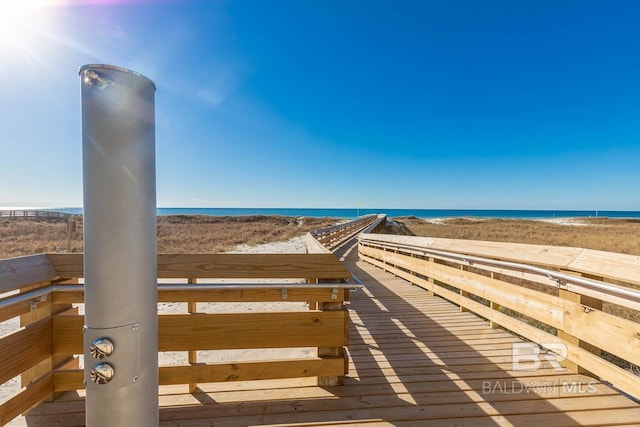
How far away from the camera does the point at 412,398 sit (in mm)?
1980

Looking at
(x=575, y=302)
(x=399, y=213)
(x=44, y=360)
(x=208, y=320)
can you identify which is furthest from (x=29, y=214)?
(x=399, y=213)

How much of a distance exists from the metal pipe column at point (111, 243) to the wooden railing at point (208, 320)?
80cm

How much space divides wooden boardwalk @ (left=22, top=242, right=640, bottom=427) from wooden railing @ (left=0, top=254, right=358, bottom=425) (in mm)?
167

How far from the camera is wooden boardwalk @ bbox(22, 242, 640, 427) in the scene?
175cm

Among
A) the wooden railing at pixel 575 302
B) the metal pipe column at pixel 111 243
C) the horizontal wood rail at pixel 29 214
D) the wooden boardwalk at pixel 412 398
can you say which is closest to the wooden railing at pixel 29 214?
the horizontal wood rail at pixel 29 214

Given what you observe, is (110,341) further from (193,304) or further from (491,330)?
(491,330)

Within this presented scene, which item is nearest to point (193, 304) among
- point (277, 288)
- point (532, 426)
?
point (277, 288)

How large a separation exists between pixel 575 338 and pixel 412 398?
1.51 metres

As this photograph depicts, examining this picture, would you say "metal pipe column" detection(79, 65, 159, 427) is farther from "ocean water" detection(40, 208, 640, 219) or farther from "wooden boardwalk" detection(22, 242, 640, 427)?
"ocean water" detection(40, 208, 640, 219)

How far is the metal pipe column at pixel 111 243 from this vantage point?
0.87 meters

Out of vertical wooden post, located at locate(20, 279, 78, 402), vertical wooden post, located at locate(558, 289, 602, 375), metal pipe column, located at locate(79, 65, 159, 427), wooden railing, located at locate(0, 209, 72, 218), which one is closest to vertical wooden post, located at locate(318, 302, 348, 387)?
metal pipe column, located at locate(79, 65, 159, 427)

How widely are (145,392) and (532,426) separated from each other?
2.19 meters

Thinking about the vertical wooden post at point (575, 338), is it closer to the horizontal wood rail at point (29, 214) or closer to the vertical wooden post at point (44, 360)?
the vertical wooden post at point (44, 360)

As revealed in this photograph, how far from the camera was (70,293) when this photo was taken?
5.72 ft
